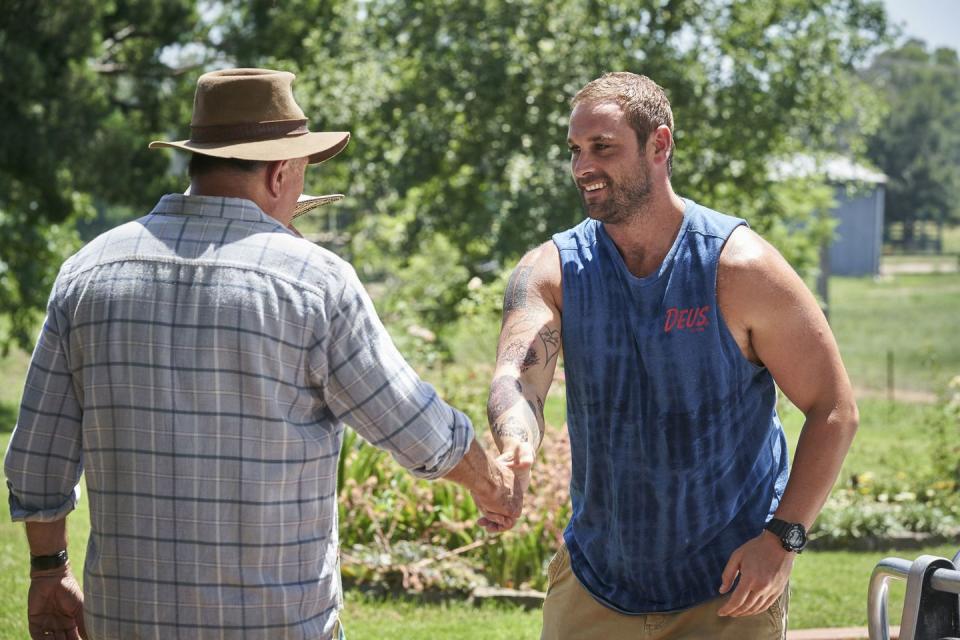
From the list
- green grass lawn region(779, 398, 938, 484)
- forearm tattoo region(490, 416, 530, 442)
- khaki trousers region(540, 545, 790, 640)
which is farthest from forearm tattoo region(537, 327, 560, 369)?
green grass lawn region(779, 398, 938, 484)

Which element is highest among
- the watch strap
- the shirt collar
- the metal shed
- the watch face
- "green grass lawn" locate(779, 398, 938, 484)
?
the shirt collar

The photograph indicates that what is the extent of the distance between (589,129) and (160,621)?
5.72ft

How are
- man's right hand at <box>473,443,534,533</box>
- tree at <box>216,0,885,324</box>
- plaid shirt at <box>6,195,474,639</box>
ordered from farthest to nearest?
tree at <box>216,0,885,324</box> < man's right hand at <box>473,443,534,533</box> < plaid shirt at <box>6,195,474,639</box>

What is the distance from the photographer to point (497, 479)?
296 cm

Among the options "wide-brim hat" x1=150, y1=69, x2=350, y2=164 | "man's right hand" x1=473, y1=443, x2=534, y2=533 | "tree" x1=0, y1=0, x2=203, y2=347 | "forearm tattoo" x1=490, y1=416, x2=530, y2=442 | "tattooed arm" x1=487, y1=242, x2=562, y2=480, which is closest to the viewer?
"wide-brim hat" x1=150, y1=69, x2=350, y2=164

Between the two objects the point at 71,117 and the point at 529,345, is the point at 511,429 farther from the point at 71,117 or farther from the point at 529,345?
the point at 71,117

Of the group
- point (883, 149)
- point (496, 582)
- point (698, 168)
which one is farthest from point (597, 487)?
point (883, 149)

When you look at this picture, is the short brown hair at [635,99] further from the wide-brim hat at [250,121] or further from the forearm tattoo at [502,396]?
the wide-brim hat at [250,121]

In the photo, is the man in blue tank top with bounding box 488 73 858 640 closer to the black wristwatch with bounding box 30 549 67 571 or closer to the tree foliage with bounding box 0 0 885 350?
the black wristwatch with bounding box 30 549 67 571

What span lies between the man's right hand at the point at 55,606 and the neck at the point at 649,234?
1.69 m

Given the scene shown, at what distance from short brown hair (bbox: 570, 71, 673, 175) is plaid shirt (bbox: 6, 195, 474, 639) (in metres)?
1.13

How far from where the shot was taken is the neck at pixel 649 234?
3334 millimetres

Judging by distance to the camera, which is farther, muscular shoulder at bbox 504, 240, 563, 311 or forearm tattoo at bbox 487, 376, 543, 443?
muscular shoulder at bbox 504, 240, 563, 311

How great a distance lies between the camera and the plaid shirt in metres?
2.47
